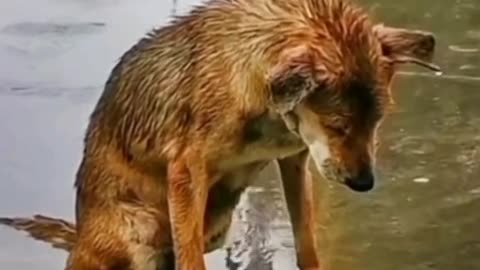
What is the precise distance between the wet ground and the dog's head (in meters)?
1.37

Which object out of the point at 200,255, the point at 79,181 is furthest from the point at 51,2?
the point at 200,255

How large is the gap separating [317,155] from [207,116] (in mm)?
310

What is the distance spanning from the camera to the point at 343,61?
3.68 metres

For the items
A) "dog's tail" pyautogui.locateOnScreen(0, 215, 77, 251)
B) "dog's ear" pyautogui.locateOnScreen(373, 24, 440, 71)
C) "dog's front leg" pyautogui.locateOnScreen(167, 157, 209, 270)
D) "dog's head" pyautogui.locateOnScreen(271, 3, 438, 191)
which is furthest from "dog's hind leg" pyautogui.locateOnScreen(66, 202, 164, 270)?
"dog's ear" pyautogui.locateOnScreen(373, 24, 440, 71)

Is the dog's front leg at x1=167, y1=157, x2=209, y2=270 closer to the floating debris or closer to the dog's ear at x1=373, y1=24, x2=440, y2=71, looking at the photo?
the dog's ear at x1=373, y1=24, x2=440, y2=71

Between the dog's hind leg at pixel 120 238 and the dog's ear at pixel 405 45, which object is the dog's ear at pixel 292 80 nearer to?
the dog's ear at pixel 405 45

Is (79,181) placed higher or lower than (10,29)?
lower

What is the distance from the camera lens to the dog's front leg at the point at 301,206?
13.9 ft

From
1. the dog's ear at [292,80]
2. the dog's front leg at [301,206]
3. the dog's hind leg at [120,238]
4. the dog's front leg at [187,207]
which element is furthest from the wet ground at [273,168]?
the dog's ear at [292,80]

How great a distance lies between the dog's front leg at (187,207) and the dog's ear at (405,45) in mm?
569

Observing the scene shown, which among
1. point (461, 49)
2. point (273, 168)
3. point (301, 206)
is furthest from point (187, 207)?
point (461, 49)

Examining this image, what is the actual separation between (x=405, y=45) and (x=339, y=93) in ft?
0.97

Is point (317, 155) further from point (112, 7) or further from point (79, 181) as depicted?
point (112, 7)

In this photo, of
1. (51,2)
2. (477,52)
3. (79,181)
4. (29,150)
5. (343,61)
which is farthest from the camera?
(51,2)
